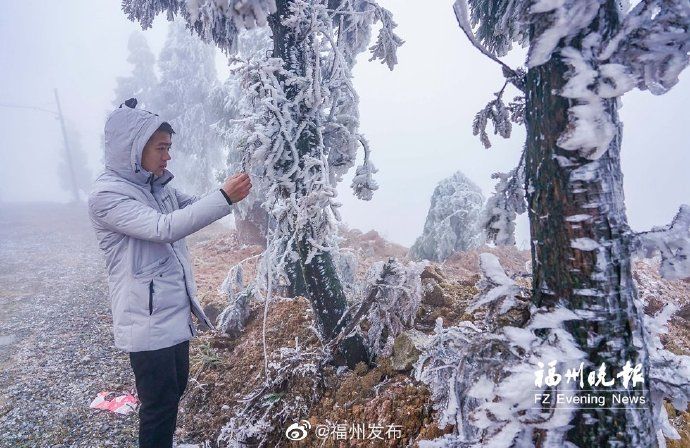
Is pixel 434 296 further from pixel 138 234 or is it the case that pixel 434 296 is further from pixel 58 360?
pixel 58 360

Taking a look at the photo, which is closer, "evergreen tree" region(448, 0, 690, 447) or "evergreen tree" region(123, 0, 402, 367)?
"evergreen tree" region(448, 0, 690, 447)

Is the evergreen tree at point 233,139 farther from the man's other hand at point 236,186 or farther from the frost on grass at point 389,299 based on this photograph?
the man's other hand at point 236,186

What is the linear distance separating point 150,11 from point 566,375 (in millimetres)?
5704

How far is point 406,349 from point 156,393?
208cm

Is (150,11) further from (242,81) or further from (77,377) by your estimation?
(77,377)

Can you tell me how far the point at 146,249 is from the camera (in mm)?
2615

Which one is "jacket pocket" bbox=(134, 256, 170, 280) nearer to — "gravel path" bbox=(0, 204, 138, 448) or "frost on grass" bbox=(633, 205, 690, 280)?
"gravel path" bbox=(0, 204, 138, 448)

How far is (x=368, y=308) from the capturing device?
3.55m

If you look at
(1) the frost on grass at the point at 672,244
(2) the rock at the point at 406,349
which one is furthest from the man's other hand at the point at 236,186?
(1) the frost on grass at the point at 672,244

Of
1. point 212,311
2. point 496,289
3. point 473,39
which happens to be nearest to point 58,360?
point 212,311

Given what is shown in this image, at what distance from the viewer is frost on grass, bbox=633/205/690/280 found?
1753mm

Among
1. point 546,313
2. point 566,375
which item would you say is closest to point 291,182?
point 546,313

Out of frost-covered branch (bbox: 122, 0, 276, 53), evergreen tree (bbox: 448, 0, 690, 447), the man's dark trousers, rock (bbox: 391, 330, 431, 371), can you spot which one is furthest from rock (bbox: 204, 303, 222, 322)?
evergreen tree (bbox: 448, 0, 690, 447)

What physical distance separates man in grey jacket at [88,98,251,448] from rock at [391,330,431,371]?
5.97 ft
